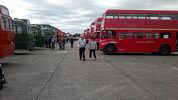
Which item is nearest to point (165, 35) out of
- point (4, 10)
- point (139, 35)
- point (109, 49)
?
point (139, 35)

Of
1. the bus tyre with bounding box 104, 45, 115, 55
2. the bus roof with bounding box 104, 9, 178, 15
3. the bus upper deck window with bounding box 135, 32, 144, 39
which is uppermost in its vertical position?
the bus roof with bounding box 104, 9, 178, 15

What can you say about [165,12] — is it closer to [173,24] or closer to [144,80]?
[173,24]

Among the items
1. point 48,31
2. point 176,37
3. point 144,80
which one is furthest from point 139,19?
point 48,31

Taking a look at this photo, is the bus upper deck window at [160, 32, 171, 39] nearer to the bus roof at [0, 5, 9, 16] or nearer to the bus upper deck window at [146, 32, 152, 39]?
the bus upper deck window at [146, 32, 152, 39]

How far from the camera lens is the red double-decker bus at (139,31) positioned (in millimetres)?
20594

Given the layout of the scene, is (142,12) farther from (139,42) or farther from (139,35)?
(139,42)

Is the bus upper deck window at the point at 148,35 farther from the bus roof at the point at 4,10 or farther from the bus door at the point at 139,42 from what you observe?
the bus roof at the point at 4,10

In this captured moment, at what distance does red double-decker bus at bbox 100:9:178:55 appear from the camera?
20594mm

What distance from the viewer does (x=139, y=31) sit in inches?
818

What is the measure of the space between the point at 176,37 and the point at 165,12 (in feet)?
9.03

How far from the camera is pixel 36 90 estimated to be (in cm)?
641

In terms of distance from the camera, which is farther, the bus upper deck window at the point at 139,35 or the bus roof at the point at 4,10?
the bus upper deck window at the point at 139,35

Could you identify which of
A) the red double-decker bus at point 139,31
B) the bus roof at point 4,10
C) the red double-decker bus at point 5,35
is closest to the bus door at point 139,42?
the red double-decker bus at point 139,31

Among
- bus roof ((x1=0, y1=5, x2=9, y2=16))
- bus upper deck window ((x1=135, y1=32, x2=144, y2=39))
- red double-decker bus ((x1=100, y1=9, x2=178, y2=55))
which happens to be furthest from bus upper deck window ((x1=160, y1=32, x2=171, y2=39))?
bus roof ((x1=0, y1=5, x2=9, y2=16))
